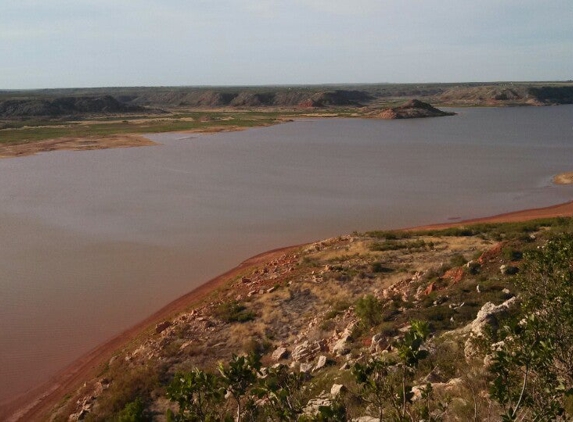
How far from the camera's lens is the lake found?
14.5m

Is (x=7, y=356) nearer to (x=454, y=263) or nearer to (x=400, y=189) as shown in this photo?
(x=454, y=263)

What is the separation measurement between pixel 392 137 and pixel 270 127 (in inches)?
842

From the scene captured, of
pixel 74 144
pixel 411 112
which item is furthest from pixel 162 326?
pixel 411 112

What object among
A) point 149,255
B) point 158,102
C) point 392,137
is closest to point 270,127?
point 392,137

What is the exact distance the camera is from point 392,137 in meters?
58.3

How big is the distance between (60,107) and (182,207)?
82.7 m

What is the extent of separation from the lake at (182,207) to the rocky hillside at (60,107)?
1975 inches

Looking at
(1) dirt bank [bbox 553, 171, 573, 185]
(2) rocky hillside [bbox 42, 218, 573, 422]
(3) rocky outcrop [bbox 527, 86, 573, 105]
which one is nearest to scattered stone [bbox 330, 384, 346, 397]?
(2) rocky hillside [bbox 42, 218, 573, 422]

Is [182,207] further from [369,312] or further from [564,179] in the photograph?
[564,179]

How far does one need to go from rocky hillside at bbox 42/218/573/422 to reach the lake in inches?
95.4

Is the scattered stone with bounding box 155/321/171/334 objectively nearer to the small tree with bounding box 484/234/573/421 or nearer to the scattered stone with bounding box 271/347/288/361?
the scattered stone with bounding box 271/347/288/361

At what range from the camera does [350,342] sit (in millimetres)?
10164

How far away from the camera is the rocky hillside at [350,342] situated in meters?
4.07

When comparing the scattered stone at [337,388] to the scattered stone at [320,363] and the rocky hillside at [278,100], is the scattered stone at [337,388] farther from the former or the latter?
the rocky hillside at [278,100]
